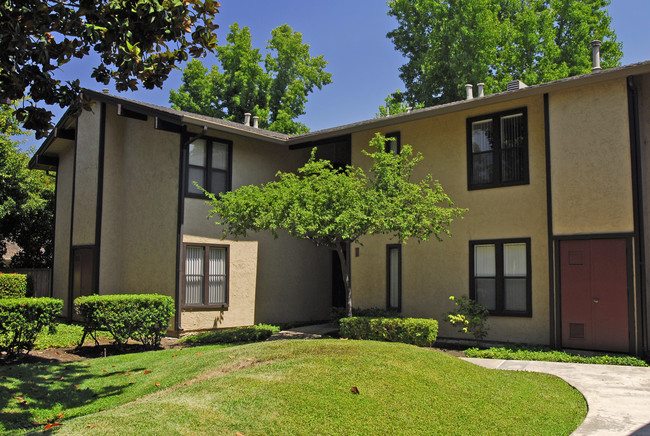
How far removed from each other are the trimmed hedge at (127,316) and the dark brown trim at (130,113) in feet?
19.5

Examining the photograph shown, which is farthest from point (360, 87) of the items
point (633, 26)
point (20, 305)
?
point (20, 305)

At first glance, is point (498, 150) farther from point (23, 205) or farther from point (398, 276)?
point (23, 205)

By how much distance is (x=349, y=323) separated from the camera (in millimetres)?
13234

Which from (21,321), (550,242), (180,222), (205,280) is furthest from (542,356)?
(21,321)

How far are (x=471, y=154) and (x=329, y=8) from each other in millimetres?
6803

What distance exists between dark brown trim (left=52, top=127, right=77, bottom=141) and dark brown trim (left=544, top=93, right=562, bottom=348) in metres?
15.5

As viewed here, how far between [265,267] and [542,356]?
8736 mm

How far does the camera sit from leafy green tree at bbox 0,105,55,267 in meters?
23.2

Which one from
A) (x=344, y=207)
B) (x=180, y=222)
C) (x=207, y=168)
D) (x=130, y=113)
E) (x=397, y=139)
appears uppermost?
(x=130, y=113)

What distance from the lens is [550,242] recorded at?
40.8ft

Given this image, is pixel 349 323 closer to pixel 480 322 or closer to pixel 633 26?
pixel 480 322

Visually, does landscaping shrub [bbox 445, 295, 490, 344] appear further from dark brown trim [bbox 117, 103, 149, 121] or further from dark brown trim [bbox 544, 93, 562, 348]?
dark brown trim [bbox 117, 103, 149, 121]

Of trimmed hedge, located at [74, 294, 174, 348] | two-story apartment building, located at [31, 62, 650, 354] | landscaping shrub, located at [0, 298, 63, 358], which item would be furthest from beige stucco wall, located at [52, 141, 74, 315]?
landscaping shrub, located at [0, 298, 63, 358]

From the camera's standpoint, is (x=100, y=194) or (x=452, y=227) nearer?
(x=452, y=227)
